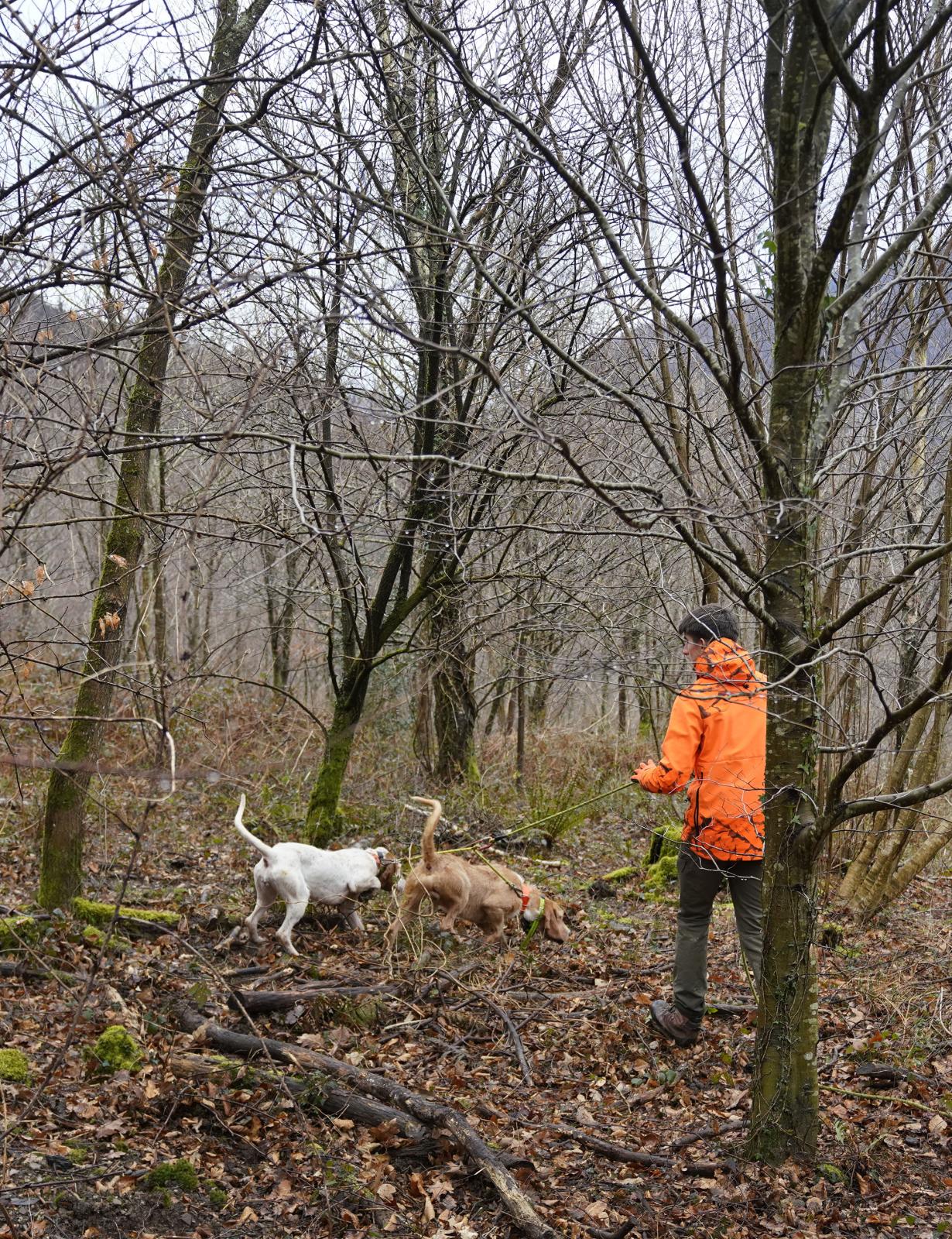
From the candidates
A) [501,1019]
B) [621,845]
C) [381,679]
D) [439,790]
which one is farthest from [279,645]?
[501,1019]

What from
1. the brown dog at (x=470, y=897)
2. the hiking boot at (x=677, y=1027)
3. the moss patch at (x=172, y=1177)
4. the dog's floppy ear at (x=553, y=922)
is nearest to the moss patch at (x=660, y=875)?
the dog's floppy ear at (x=553, y=922)

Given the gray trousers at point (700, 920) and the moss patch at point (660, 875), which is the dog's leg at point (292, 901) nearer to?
the gray trousers at point (700, 920)

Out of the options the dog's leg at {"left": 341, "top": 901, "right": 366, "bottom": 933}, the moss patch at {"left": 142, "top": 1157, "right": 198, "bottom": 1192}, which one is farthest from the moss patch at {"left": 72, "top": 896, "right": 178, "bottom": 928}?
the moss patch at {"left": 142, "top": 1157, "right": 198, "bottom": 1192}

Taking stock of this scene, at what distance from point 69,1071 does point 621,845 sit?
713 centimetres

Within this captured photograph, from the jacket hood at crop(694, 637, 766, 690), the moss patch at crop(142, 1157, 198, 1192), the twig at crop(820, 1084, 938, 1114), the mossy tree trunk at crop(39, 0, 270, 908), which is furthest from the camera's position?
the mossy tree trunk at crop(39, 0, 270, 908)

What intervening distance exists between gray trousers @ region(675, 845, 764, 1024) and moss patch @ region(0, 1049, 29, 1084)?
10.9 ft

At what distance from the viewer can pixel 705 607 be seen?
5.07 metres

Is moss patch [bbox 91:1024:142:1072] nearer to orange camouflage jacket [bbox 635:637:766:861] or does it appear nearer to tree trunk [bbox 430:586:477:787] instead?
orange camouflage jacket [bbox 635:637:766:861]

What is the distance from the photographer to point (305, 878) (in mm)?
6391

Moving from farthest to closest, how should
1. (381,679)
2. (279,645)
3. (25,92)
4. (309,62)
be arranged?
(279,645) → (381,679) → (309,62) → (25,92)

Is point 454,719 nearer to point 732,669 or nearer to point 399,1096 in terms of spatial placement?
point 732,669

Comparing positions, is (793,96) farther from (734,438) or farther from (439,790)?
(439,790)

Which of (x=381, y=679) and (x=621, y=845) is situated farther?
(x=381, y=679)

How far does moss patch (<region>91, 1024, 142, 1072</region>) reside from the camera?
14.6ft
